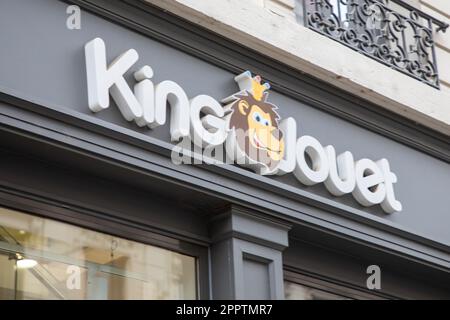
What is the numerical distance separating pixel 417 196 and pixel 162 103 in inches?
113

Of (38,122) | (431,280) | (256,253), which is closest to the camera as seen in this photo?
(38,122)

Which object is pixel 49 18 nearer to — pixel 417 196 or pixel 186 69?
pixel 186 69

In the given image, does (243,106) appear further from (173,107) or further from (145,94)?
(145,94)

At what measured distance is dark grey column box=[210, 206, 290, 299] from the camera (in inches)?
264

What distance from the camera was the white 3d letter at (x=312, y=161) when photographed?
734 centimetres

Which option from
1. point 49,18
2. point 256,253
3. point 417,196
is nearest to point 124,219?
point 256,253

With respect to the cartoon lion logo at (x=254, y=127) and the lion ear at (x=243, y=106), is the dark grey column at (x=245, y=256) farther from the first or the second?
the lion ear at (x=243, y=106)

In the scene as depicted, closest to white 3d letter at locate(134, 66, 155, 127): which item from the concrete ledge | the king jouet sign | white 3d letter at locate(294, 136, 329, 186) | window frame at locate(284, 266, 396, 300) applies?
the king jouet sign

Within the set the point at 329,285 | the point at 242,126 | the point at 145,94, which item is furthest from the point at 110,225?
the point at 329,285

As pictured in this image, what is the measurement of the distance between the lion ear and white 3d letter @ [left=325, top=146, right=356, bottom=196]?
88 cm

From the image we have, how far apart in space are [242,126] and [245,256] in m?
0.93

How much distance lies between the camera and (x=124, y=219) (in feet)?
21.5

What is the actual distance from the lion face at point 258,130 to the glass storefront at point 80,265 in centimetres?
89
